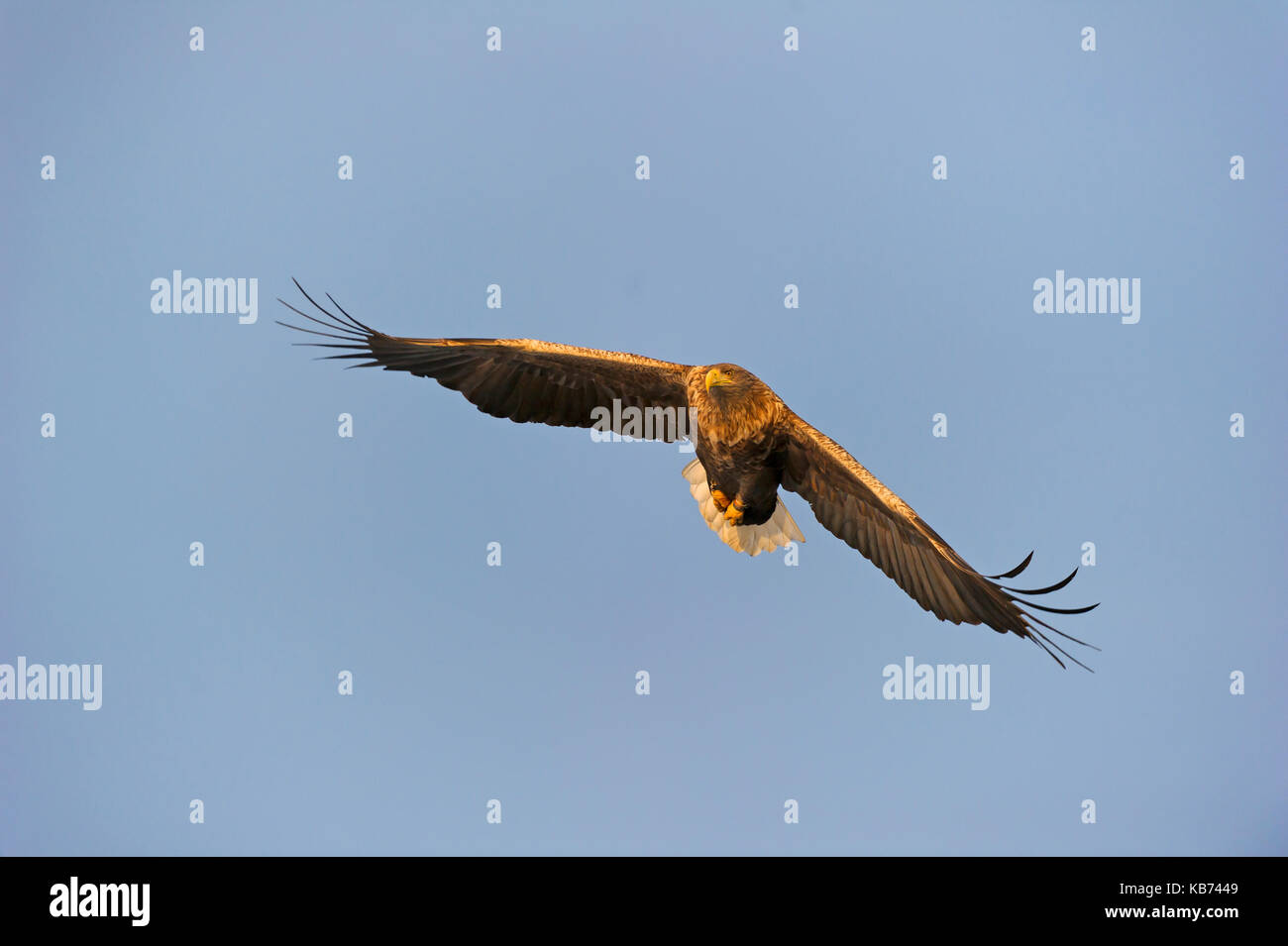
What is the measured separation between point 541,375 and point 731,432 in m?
1.79

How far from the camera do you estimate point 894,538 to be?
36.5ft

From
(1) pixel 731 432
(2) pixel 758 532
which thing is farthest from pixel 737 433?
(2) pixel 758 532

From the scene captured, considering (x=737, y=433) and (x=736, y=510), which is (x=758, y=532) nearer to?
(x=736, y=510)

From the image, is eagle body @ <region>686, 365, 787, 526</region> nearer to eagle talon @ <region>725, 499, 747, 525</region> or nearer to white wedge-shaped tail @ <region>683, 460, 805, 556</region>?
eagle talon @ <region>725, 499, 747, 525</region>

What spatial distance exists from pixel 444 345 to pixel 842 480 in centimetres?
323

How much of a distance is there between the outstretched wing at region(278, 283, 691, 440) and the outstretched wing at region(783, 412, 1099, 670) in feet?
3.35

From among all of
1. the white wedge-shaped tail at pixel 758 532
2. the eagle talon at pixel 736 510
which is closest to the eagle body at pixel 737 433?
the eagle talon at pixel 736 510

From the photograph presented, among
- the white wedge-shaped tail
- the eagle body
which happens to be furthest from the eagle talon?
the white wedge-shaped tail

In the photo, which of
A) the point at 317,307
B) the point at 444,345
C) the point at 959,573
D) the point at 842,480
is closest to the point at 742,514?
the point at 842,480

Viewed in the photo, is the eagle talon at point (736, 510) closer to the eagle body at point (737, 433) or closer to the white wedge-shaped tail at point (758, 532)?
the eagle body at point (737, 433)

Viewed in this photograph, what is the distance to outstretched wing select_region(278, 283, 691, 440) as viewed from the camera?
11.5 metres

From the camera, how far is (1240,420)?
48.4 feet

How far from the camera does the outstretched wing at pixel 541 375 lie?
11.5m
